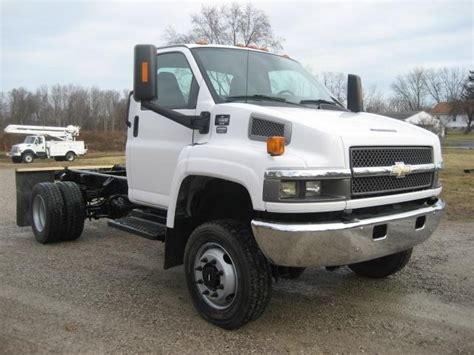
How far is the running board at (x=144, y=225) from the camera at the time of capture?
16.2 ft

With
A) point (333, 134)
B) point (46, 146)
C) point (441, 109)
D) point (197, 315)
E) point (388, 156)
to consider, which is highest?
point (441, 109)

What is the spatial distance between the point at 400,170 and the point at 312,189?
34.7 inches

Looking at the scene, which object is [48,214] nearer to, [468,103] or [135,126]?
[135,126]

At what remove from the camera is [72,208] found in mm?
7059

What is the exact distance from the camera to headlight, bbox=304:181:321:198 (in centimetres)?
360

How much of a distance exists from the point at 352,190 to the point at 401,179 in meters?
0.69

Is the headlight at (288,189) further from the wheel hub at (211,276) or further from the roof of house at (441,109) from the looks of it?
the roof of house at (441,109)

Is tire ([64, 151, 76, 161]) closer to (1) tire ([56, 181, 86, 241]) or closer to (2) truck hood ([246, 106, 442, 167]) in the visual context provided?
(1) tire ([56, 181, 86, 241])

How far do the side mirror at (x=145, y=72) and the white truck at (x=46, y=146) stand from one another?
36605mm

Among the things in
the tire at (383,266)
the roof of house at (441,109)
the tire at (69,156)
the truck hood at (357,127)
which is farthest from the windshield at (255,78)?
the roof of house at (441,109)

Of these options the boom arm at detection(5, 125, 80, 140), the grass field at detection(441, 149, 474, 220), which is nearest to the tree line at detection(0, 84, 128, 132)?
the boom arm at detection(5, 125, 80, 140)

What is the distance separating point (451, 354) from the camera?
3738 millimetres

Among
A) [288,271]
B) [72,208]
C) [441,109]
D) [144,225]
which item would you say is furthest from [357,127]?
[441,109]

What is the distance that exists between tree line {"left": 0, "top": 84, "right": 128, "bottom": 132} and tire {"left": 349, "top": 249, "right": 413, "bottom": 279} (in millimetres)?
89946
